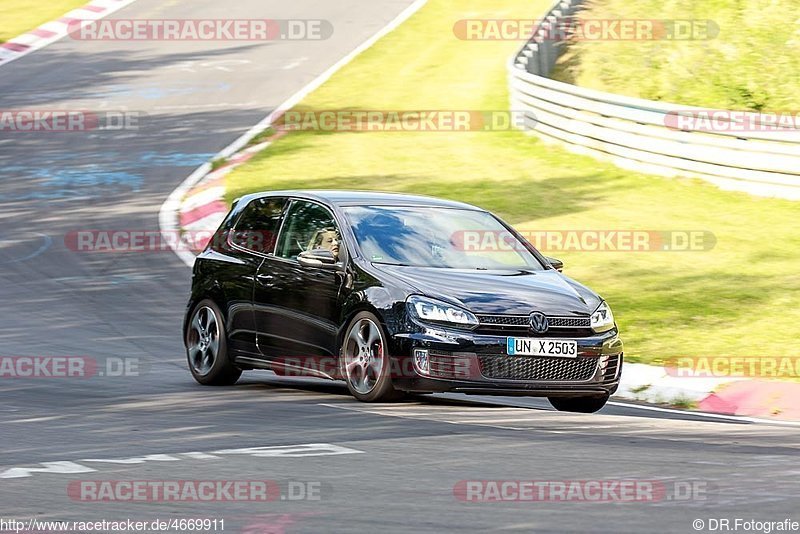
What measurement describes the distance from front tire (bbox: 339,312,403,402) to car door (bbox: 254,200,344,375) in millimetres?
178

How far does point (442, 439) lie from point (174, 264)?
10072 millimetres

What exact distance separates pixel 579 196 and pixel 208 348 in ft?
35.3

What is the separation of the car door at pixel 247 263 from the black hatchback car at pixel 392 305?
1cm

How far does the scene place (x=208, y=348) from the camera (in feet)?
40.1

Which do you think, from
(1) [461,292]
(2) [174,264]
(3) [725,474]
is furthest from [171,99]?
(3) [725,474]

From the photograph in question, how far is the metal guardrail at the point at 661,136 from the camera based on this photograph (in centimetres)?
2078

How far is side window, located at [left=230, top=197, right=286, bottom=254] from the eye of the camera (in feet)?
38.9

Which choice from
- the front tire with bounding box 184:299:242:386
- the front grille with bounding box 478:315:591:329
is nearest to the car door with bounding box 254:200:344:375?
the front tire with bounding box 184:299:242:386

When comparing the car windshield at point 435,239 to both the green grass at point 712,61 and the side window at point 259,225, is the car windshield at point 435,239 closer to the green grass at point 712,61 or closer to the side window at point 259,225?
the side window at point 259,225

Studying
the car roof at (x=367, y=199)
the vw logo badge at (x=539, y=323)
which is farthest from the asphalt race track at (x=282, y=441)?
the car roof at (x=367, y=199)

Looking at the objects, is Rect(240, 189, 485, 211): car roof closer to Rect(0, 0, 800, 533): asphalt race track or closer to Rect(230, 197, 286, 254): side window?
Rect(230, 197, 286, 254): side window

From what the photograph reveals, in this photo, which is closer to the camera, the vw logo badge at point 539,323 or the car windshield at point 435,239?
the vw logo badge at point 539,323

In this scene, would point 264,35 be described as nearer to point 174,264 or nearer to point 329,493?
point 174,264

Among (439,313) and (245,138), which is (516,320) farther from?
(245,138)
